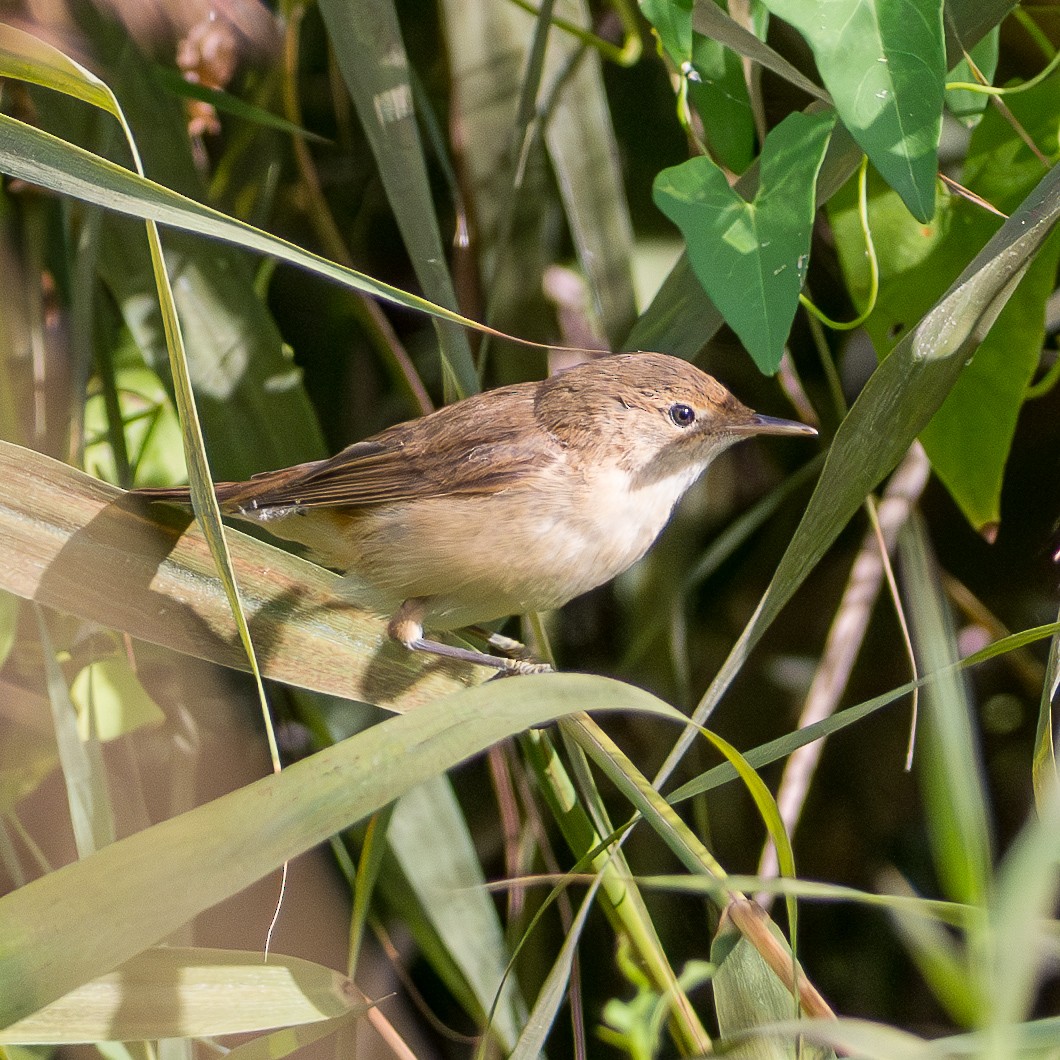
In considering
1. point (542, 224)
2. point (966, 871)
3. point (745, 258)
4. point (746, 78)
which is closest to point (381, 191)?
point (542, 224)

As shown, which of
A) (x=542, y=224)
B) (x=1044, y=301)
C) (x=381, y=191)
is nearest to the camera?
(x=1044, y=301)

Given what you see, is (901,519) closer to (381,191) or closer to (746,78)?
(746,78)

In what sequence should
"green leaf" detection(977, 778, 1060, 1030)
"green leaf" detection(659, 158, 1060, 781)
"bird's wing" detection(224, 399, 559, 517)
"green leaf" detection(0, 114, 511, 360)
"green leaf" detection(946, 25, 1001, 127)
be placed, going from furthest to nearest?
"bird's wing" detection(224, 399, 559, 517), "green leaf" detection(946, 25, 1001, 127), "green leaf" detection(659, 158, 1060, 781), "green leaf" detection(0, 114, 511, 360), "green leaf" detection(977, 778, 1060, 1030)

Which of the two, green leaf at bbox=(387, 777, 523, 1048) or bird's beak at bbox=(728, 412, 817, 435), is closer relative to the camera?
bird's beak at bbox=(728, 412, 817, 435)

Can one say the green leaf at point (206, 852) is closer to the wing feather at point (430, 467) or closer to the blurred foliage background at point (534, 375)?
the blurred foliage background at point (534, 375)

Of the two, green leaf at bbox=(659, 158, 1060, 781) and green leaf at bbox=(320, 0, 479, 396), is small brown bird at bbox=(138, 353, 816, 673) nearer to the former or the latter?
green leaf at bbox=(320, 0, 479, 396)

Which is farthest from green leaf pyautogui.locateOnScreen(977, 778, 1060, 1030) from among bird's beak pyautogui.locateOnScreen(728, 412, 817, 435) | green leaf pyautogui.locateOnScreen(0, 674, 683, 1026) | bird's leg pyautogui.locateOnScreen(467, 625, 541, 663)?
bird's leg pyautogui.locateOnScreen(467, 625, 541, 663)
